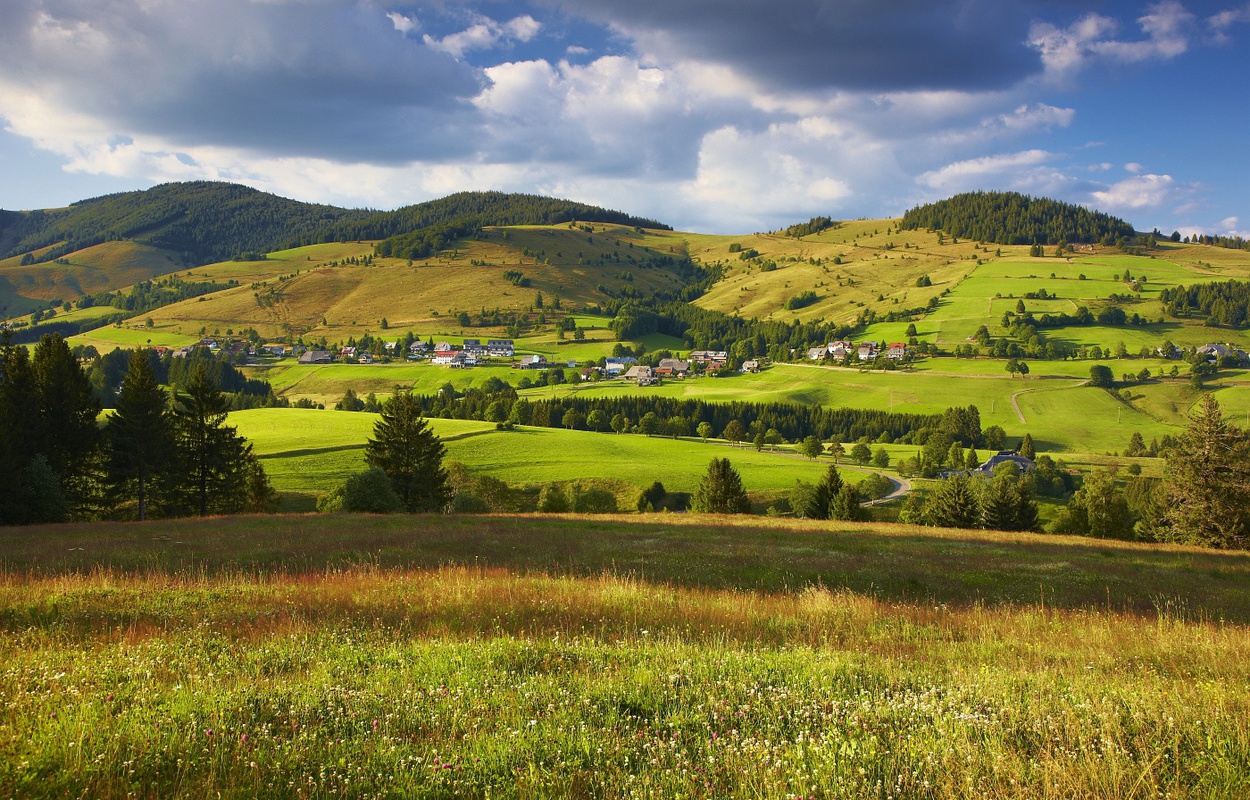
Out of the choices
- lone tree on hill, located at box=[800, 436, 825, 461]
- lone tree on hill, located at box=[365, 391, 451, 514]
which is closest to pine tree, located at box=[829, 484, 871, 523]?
lone tree on hill, located at box=[365, 391, 451, 514]

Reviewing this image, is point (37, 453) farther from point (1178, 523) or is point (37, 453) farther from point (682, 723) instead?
point (1178, 523)

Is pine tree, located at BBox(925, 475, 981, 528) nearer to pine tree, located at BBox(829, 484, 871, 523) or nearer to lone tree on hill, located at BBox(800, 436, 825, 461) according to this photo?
pine tree, located at BBox(829, 484, 871, 523)

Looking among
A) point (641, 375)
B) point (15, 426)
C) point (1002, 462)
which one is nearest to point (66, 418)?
point (15, 426)

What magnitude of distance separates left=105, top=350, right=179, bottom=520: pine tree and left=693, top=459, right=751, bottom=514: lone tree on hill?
43.9 metres

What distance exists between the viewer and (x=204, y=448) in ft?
151

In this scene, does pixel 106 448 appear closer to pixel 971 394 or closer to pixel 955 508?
pixel 955 508

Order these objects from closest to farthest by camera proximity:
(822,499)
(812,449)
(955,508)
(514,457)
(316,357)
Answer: (955,508), (822,499), (514,457), (812,449), (316,357)

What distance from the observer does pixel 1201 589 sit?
18141mm

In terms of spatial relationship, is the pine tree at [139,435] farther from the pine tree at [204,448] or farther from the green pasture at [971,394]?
the green pasture at [971,394]

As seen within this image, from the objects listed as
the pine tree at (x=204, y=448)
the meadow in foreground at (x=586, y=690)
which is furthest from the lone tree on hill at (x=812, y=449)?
the meadow in foreground at (x=586, y=690)

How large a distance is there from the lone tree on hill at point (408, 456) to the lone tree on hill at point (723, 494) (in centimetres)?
2505

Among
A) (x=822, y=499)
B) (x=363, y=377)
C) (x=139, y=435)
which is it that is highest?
(x=363, y=377)

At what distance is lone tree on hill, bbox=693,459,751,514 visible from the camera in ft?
192

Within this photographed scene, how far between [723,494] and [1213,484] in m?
34.6
